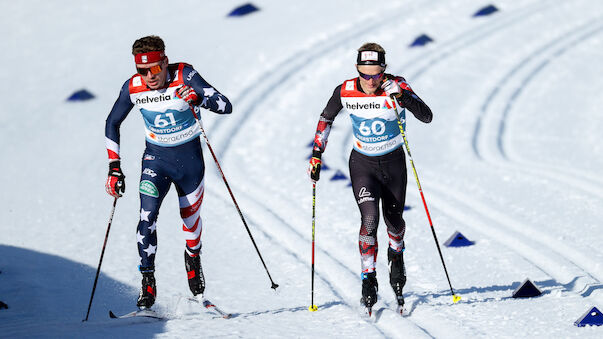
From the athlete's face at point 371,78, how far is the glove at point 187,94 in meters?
1.36

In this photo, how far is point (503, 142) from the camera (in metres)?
13.1

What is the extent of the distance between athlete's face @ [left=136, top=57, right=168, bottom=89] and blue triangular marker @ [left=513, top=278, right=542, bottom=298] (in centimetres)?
346

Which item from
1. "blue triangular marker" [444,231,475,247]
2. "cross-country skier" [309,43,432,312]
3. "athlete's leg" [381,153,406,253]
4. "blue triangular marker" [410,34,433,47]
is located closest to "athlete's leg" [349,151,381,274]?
"cross-country skier" [309,43,432,312]

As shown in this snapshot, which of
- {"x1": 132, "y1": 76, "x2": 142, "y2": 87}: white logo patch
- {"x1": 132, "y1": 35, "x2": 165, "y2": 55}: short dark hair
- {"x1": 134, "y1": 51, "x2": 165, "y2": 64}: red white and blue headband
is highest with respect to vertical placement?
{"x1": 132, "y1": 35, "x2": 165, "y2": 55}: short dark hair

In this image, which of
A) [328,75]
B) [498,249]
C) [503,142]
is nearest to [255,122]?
[328,75]

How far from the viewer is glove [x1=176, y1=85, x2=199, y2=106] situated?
6738mm

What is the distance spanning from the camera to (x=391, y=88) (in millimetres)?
6539

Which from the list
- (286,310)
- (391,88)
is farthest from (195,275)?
(391,88)

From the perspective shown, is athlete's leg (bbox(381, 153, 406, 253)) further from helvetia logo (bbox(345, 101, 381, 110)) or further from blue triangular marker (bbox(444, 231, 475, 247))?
blue triangular marker (bbox(444, 231, 475, 247))

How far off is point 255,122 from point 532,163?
197 inches

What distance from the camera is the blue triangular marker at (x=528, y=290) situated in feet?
23.0

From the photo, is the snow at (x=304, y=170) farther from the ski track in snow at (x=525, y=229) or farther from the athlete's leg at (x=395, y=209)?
the athlete's leg at (x=395, y=209)

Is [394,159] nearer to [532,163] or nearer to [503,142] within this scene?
[532,163]

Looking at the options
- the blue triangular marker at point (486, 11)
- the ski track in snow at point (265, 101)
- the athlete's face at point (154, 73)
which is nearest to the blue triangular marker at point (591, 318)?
the ski track in snow at point (265, 101)
